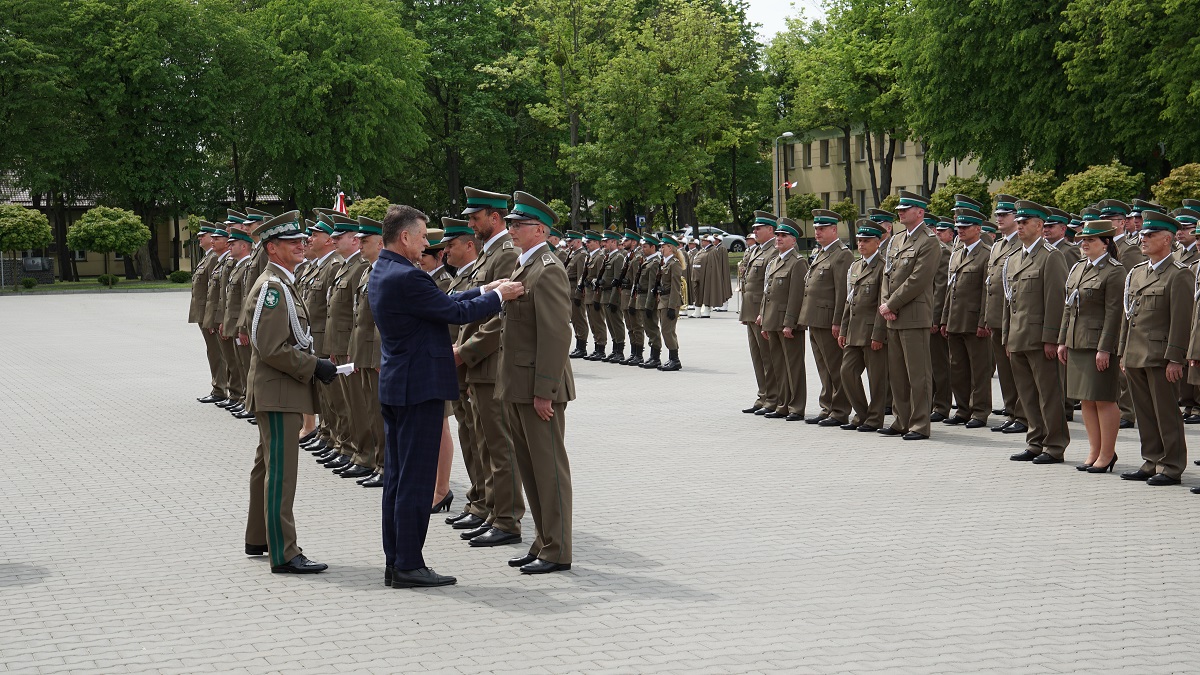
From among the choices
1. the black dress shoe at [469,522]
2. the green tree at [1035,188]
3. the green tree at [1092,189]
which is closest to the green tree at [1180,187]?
the green tree at [1092,189]

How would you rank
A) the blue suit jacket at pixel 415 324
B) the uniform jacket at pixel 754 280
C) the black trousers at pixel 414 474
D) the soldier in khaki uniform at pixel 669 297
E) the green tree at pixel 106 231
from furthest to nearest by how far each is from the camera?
1. the green tree at pixel 106 231
2. the soldier in khaki uniform at pixel 669 297
3. the uniform jacket at pixel 754 280
4. the black trousers at pixel 414 474
5. the blue suit jacket at pixel 415 324

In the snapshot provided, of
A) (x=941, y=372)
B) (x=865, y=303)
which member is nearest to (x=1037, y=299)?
(x=865, y=303)

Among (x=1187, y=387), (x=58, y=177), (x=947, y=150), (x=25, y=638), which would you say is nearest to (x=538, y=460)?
(x=25, y=638)

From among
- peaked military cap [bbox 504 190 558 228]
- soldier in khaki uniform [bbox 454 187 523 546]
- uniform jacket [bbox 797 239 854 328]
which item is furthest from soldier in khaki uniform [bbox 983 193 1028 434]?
peaked military cap [bbox 504 190 558 228]

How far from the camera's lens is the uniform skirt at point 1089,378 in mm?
10812

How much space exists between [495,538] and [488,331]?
136 cm

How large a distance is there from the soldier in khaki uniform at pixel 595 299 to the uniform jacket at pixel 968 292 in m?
10.1

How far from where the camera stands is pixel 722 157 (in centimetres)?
7394

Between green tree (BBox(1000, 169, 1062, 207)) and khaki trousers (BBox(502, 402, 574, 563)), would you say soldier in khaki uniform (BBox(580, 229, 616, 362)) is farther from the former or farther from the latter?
khaki trousers (BBox(502, 402, 574, 563))

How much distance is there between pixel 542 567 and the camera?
25.1 ft

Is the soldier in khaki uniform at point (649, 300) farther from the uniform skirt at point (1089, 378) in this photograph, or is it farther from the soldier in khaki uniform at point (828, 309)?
the uniform skirt at point (1089, 378)

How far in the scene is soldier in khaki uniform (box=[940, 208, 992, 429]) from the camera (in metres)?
13.9

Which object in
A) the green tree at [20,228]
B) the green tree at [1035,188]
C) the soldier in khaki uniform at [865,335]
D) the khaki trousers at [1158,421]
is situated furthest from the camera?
the green tree at [20,228]

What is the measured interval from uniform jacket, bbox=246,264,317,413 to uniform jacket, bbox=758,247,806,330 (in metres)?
7.80
